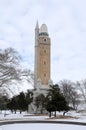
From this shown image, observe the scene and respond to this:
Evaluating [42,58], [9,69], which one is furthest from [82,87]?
[9,69]

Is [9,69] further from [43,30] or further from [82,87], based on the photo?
[43,30]

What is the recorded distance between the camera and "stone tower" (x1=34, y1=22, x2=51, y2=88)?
321 ft

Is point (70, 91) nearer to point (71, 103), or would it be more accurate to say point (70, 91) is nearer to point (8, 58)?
point (71, 103)

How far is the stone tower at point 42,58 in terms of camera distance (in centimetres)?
9795

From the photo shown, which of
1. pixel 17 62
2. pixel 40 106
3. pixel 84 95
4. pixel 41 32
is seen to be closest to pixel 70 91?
pixel 84 95

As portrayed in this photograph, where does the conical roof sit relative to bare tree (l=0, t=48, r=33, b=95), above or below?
above

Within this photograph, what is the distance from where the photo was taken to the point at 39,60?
9925 cm

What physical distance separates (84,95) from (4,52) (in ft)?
166

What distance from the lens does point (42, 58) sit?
325 ft

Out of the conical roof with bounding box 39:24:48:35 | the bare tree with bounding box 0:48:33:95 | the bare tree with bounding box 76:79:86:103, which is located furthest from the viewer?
the conical roof with bounding box 39:24:48:35

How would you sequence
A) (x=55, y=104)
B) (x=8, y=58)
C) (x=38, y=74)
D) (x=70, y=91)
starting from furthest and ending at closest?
(x=38, y=74) → (x=70, y=91) → (x=55, y=104) → (x=8, y=58)

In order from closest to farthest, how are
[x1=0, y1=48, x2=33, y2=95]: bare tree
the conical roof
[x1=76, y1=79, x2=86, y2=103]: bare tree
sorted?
[x1=0, y1=48, x2=33, y2=95]: bare tree < [x1=76, y1=79, x2=86, y2=103]: bare tree < the conical roof

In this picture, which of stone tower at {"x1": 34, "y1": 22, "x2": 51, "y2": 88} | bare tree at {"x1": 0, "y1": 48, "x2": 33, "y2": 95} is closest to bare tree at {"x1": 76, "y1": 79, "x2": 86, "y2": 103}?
stone tower at {"x1": 34, "y1": 22, "x2": 51, "y2": 88}

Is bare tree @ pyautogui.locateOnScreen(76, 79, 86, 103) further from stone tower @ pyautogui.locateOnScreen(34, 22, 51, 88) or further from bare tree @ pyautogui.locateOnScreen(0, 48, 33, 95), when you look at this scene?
bare tree @ pyautogui.locateOnScreen(0, 48, 33, 95)
